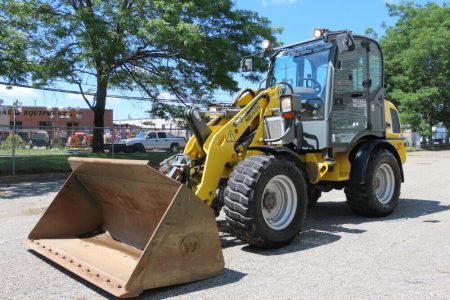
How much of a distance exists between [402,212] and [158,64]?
45.3ft

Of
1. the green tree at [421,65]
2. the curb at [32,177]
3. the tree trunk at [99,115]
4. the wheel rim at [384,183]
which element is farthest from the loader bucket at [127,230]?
the green tree at [421,65]

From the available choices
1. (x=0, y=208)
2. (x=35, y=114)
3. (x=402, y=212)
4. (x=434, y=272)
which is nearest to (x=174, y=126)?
(x=0, y=208)

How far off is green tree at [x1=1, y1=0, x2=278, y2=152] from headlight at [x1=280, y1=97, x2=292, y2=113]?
32.3 ft

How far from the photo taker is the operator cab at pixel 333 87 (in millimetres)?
7426

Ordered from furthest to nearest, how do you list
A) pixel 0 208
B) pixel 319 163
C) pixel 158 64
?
pixel 158 64, pixel 0 208, pixel 319 163

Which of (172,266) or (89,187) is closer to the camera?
(172,266)

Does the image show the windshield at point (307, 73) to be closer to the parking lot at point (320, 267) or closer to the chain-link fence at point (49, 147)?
the parking lot at point (320, 267)

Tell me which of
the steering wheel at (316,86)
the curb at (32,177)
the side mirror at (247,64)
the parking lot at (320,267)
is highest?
the side mirror at (247,64)

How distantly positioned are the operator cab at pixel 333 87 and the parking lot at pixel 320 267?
1423mm

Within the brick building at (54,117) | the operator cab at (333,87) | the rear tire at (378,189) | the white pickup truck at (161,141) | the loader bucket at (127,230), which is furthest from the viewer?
the brick building at (54,117)

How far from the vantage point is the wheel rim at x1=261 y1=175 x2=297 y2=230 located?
6062 mm

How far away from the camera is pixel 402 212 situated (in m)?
8.63

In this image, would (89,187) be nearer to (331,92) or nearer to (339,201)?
(331,92)

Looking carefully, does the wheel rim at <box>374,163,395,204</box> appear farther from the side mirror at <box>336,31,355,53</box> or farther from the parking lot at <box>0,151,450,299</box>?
the side mirror at <box>336,31,355,53</box>
